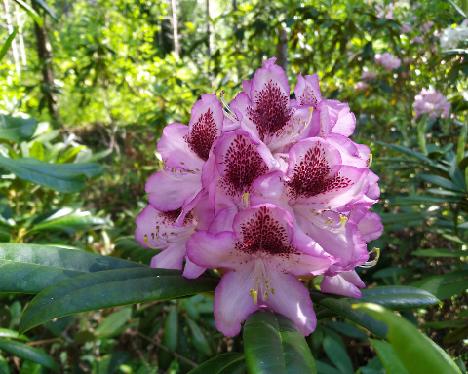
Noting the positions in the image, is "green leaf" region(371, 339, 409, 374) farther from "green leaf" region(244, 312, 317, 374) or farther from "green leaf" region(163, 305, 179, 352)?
"green leaf" region(163, 305, 179, 352)

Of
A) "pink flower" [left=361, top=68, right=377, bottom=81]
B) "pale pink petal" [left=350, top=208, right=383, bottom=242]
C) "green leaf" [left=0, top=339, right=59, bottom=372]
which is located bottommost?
"green leaf" [left=0, top=339, right=59, bottom=372]

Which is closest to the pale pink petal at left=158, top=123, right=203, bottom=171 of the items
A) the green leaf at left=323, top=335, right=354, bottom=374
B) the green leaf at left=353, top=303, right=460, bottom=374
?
the green leaf at left=353, top=303, right=460, bottom=374

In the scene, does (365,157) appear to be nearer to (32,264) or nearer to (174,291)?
(174,291)

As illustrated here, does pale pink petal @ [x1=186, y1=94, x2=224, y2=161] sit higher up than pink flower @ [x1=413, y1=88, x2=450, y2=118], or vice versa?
pale pink petal @ [x1=186, y1=94, x2=224, y2=161]

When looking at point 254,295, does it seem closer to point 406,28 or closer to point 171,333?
point 171,333

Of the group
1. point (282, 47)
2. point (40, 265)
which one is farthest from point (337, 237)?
point (282, 47)
